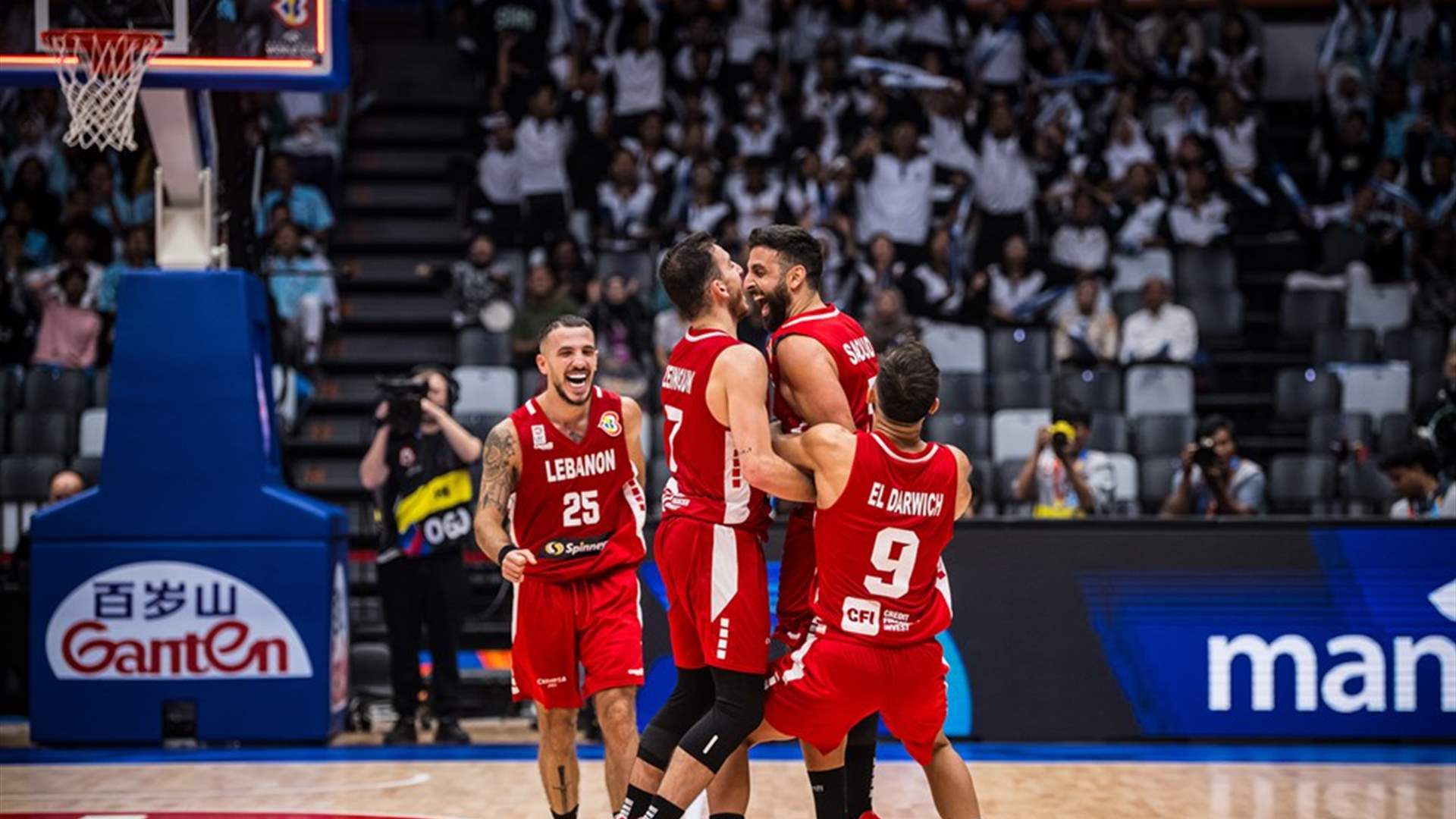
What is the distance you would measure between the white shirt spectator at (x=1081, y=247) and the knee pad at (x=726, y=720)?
10.2m

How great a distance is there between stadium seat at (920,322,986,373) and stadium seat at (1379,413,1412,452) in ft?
10.4

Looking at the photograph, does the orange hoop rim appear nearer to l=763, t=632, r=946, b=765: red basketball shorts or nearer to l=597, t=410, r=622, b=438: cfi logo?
l=597, t=410, r=622, b=438: cfi logo

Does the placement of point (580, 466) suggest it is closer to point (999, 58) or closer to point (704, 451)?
point (704, 451)

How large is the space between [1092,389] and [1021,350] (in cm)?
79

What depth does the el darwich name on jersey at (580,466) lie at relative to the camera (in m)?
6.84

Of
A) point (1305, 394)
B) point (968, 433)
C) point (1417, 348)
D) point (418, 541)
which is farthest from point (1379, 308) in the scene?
point (418, 541)

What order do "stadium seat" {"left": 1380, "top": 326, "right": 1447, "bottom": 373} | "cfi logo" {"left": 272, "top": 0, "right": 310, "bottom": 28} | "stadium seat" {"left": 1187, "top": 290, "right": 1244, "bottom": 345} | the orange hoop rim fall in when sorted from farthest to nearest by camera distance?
"stadium seat" {"left": 1187, "top": 290, "right": 1244, "bottom": 345}, "stadium seat" {"left": 1380, "top": 326, "right": 1447, "bottom": 373}, "cfi logo" {"left": 272, "top": 0, "right": 310, "bottom": 28}, the orange hoop rim

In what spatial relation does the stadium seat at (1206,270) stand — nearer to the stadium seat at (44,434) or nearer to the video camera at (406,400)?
the video camera at (406,400)

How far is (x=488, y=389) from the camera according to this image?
13.5 metres

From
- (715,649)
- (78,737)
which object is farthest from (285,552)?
(715,649)

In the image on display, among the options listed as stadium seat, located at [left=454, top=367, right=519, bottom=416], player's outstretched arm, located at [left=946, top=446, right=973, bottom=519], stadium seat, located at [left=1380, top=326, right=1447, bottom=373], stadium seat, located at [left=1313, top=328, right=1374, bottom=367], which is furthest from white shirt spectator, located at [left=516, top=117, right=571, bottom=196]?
player's outstretched arm, located at [left=946, top=446, right=973, bottom=519]

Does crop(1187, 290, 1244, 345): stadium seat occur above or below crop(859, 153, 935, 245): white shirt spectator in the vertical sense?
below

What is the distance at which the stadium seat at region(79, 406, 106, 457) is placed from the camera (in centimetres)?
1299

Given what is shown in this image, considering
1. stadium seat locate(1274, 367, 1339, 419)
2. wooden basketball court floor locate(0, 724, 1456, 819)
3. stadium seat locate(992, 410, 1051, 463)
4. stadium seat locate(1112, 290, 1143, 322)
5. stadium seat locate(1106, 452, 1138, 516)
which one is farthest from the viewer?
stadium seat locate(1112, 290, 1143, 322)
